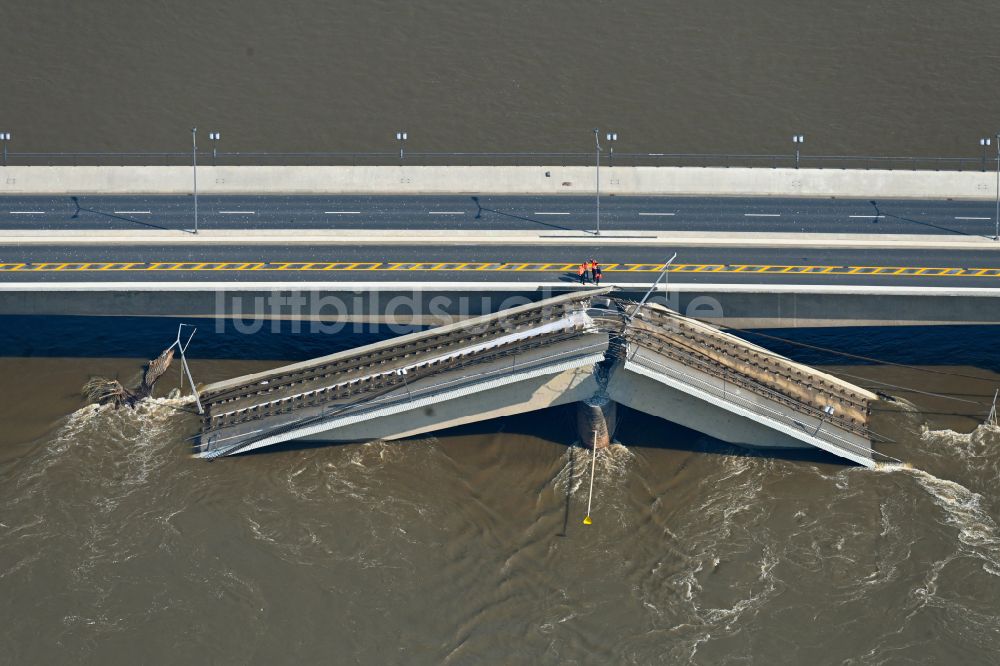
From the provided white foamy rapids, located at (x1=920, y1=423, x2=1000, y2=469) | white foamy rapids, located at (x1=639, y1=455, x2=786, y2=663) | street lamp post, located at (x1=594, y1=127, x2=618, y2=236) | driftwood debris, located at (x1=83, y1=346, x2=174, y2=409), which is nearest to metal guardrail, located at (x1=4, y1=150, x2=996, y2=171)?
street lamp post, located at (x1=594, y1=127, x2=618, y2=236)

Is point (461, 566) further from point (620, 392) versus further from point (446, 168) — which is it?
point (446, 168)

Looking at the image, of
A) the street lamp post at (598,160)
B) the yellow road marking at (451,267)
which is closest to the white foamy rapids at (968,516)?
the yellow road marking at (451,267)

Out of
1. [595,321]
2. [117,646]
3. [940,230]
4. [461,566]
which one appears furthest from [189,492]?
[940,230]

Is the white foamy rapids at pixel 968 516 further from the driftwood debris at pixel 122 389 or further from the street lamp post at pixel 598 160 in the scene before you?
the driftwood debris at pixel 122 389

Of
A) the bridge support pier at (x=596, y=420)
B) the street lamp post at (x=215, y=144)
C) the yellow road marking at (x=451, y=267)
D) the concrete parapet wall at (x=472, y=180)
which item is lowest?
the bridge support pier at (x=596, y=420)

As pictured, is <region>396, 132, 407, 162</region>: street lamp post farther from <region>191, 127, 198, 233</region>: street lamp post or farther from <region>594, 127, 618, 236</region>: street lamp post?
<region>191, 127, 198, 233</region>: street lamp post
